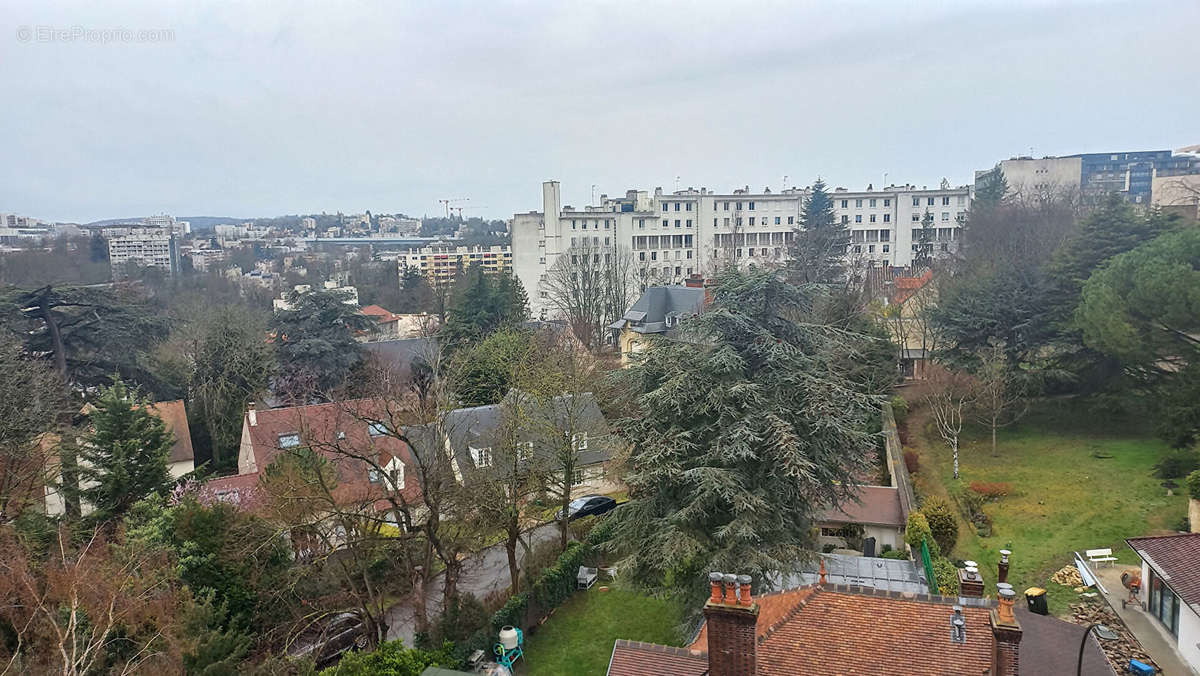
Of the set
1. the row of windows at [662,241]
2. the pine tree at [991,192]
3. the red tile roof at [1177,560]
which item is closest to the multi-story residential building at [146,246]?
the row of windows at [662,241]

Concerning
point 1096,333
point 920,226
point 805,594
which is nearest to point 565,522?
point 805,594

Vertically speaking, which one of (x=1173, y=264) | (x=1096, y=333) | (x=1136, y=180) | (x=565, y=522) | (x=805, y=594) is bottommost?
(x=565, y=522)

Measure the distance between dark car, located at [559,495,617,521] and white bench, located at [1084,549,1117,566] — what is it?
48.6 ft

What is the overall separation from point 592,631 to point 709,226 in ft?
174

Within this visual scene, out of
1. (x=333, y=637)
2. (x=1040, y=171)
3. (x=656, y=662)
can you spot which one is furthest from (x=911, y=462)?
(x=1040, y=171)

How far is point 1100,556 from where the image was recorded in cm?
2033

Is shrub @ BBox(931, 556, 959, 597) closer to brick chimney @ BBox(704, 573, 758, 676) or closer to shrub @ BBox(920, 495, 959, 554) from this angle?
shrub @ BBox(920, 495, 959, 554)

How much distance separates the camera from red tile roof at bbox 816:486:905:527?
22438mm

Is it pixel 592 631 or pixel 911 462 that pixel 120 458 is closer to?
pixel 592 631

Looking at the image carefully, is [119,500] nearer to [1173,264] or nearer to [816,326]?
[816,326]

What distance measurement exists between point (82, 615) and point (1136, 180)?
458 feet

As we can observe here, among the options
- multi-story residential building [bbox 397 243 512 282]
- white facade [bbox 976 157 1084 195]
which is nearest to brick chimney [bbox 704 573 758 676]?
white facade [bbox 976 157 1084 195]

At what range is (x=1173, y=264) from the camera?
80.8 feet

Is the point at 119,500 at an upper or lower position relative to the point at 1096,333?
lower
